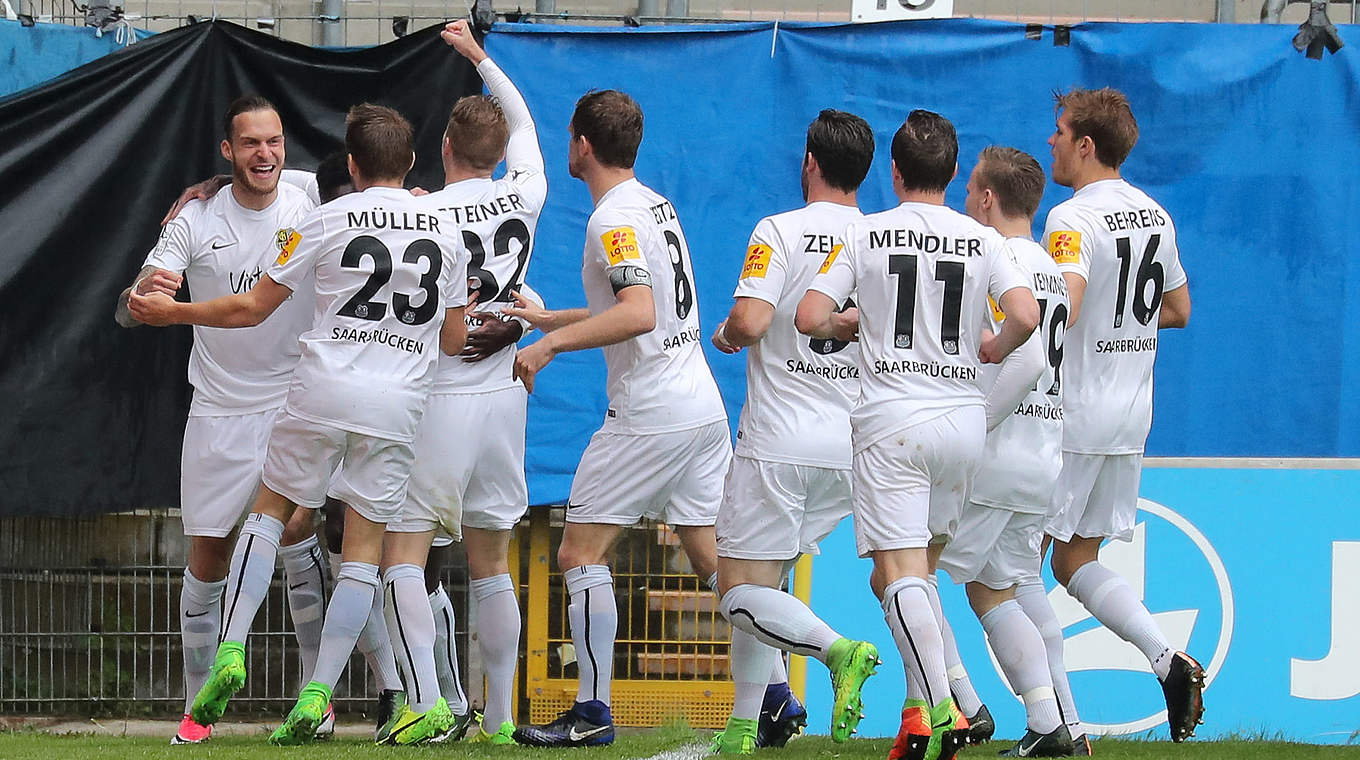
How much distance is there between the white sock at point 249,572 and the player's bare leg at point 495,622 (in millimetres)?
709

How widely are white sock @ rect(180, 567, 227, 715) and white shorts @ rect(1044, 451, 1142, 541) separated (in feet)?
9.94

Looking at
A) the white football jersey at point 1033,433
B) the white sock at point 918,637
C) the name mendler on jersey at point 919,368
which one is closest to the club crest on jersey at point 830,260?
the name mendler on jersey at point 919,368

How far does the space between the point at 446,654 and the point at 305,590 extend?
1.93ft

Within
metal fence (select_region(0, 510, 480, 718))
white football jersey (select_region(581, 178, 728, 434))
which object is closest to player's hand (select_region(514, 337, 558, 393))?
white football jersey (select_region(581, 178, 728, 434))

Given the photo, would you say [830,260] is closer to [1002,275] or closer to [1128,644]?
[1002,275]

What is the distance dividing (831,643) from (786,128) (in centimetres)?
310

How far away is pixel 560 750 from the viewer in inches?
209

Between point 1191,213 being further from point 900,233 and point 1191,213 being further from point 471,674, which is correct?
point 471,674

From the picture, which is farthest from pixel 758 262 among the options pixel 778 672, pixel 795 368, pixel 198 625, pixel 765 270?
pixel 198 625

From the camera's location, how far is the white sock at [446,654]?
6.19m

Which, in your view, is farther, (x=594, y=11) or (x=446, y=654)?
(x=594, y=11)

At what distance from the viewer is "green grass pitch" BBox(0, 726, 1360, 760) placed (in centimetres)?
500

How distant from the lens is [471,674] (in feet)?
25.4

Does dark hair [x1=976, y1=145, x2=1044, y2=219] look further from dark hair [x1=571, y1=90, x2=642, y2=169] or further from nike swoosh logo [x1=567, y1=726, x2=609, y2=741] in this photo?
nike swoosh logo [x1=567, y1=726, x2=609, y2=741]
